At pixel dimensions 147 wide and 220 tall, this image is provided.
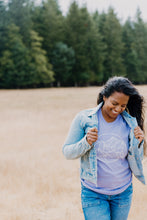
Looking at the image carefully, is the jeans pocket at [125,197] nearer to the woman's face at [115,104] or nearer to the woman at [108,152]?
the woman at [108,152]

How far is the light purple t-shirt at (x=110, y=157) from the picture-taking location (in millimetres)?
2307

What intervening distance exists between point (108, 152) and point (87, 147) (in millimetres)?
200

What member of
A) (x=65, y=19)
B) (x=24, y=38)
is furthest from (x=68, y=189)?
(x=65, y=19)

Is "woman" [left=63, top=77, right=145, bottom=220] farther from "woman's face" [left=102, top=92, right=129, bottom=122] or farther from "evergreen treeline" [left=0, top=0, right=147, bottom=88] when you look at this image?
"evergreen treeline" [left=0, top=0, right=147, bottom=88]

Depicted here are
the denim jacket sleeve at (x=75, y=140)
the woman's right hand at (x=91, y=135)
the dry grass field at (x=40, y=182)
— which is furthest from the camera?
the dry grass field at (x=40, y=182)

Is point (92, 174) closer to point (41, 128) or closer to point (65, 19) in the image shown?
point (41, 128)

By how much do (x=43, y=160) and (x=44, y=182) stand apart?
1954 millimetres

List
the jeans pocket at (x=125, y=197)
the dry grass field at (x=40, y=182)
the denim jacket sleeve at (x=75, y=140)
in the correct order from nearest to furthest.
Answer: the denim jacket sleeve at (x=75, y=140) < the jeans pocket at (x=125, y=197) < the dry grass field at (x=40, y=182)

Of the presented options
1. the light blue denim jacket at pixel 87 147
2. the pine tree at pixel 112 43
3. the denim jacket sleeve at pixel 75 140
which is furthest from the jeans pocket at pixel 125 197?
the pine tree at pixel 112 43

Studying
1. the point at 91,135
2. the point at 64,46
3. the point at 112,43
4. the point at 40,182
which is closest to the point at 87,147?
the point at 91,135

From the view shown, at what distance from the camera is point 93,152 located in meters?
2.29

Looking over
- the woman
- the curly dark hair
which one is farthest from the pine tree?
the woman

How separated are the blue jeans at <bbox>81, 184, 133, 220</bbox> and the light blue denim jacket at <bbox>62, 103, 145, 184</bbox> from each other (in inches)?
5.3

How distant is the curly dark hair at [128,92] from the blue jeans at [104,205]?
65 centimetres
